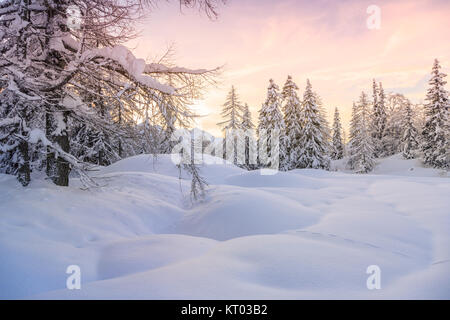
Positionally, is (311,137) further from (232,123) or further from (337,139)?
(337,139)

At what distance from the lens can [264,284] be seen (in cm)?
257

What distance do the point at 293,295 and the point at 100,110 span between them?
7972mm

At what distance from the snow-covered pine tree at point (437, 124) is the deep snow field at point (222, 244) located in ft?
98.1

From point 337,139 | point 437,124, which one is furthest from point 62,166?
point 337,139

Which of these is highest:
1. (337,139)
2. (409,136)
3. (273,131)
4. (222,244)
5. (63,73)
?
(337,139)

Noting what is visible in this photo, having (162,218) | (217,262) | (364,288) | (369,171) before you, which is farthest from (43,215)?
(369,171)

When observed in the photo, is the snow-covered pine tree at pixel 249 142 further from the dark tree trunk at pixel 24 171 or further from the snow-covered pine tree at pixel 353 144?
the dark tree trunk at pixel 24 171

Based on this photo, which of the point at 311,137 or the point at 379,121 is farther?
the point at 379,121

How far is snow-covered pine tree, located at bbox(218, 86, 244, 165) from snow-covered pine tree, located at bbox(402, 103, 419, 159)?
81.2 ft

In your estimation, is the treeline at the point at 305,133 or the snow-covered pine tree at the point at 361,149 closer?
the treeline at the point at 305,133

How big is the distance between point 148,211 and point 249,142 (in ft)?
91.9

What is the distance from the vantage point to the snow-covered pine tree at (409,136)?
3922cm

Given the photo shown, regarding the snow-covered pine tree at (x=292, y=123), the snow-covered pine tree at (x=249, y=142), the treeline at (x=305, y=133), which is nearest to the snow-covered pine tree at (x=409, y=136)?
the treeline at (x=305, y=133)

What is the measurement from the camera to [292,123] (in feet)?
95.5
